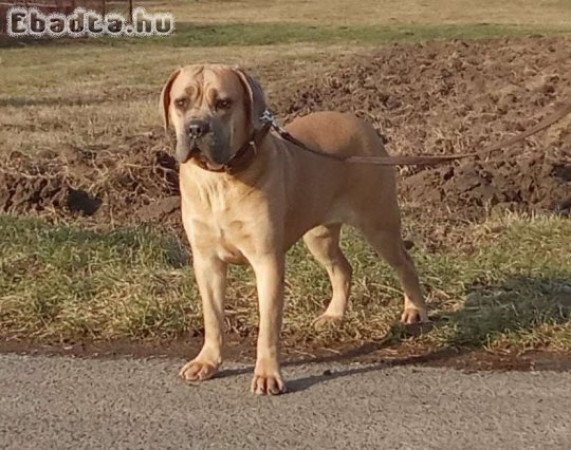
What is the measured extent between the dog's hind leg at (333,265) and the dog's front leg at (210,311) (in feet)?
2.61

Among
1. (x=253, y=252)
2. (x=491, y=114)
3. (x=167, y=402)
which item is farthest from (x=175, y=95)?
(x=491, y=114)

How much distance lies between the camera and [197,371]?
19.3ft

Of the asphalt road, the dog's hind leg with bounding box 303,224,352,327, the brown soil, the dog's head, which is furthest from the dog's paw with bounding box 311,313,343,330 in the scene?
the brown soil

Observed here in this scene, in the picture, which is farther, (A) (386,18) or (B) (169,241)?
(A) (386,18)

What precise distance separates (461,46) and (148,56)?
8947mm

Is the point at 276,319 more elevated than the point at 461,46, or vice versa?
the point at 276,319

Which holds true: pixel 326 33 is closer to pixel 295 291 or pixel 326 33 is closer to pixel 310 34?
pixel 310 34

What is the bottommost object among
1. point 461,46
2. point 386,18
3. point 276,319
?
point 386,18

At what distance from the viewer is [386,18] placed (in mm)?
47438

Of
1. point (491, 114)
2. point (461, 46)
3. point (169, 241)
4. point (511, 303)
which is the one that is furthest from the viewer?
point (461, 46)

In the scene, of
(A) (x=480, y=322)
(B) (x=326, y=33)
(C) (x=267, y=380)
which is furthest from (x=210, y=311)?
(B) (x=326, y=33)

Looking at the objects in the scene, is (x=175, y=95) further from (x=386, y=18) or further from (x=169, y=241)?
(x=386, y=18)

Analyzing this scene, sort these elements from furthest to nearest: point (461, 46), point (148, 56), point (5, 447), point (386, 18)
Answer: point (386, 18) < point (148, 56) < point (461, 46) < point (5, 447)

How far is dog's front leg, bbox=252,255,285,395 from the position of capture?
18.8 feet
